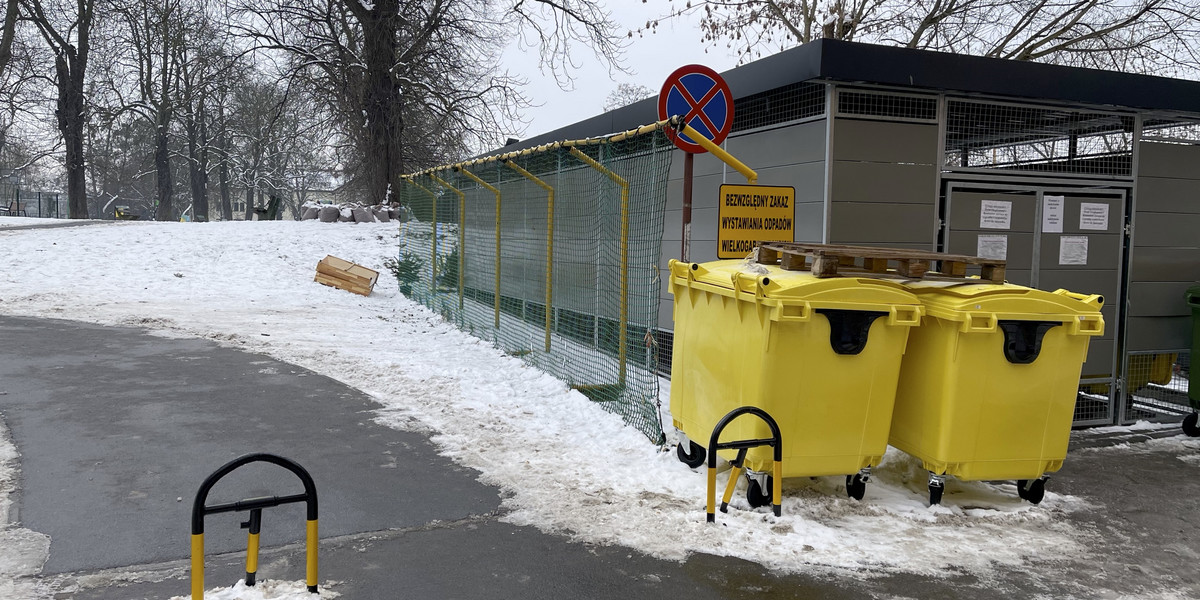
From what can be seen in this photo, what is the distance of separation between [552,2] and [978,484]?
74.3 feet

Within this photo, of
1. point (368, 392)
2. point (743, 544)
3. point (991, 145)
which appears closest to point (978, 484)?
point (743, 544)

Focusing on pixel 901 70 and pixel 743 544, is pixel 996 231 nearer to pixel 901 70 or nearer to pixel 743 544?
pixel 901 70

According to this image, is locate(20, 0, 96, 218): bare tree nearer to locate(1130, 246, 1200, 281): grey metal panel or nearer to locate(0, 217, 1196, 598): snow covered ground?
locate(0, 217, 1196, 598): snow covered ground

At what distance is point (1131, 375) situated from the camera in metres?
8.02

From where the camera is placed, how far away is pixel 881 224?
706cm

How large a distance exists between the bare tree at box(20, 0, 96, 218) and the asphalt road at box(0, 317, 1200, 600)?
29714mm

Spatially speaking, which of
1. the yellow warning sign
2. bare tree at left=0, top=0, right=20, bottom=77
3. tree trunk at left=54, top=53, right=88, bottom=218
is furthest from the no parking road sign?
tree trunk at left=54, top=53, right=88, bottom=218

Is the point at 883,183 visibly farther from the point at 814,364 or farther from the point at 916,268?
the point at 814,364

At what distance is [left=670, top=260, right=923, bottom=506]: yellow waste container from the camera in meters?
4.90

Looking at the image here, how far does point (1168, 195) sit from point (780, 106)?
3955mm

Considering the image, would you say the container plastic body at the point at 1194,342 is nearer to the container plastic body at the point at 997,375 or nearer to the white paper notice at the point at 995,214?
the white paper notice at the point at 995,214

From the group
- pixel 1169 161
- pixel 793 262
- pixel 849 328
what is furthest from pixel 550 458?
pixel 1169 161

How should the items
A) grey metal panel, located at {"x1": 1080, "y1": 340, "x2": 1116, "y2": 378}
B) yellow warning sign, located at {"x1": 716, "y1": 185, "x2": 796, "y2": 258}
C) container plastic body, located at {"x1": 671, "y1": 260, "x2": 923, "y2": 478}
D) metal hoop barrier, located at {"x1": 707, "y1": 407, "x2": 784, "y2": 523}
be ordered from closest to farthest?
metal hoop barrier, located at {"x1": 707, "y1": 407, "x2": 784, "y2": 523} → container plastic body, located at {"x1": 671, "y1": 260, "x2": 923, "y2": 478} → yellow warning sign, located at {"x1": 716, "y1": 185, "x2": 796, "y2": 258} → grey metal panel, located at {"x1": 1080, "y1": 340, "x2": 1116, "y2": 378}

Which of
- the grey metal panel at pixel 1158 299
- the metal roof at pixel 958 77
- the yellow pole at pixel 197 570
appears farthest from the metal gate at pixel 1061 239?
the yellow pole at pixel 197 570
